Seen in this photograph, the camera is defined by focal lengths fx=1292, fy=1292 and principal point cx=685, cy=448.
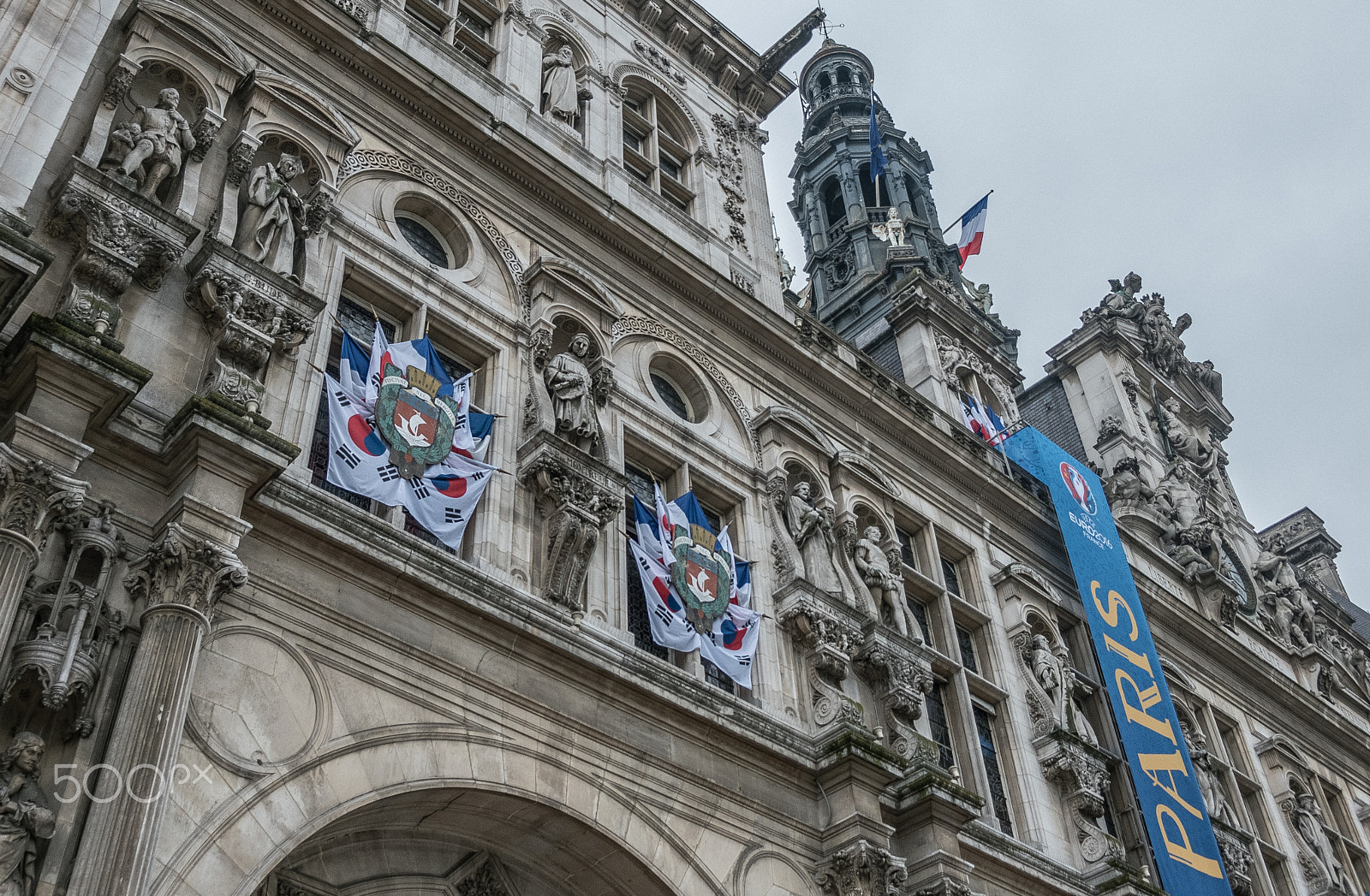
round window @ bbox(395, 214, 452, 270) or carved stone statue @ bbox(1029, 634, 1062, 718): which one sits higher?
round window @ bbox(395, 214, 452, 270)

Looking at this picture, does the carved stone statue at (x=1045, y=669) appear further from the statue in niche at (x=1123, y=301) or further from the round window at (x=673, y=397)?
the statue in niche at (x=1123, y=301)

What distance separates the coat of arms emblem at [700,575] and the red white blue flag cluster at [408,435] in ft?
10.3

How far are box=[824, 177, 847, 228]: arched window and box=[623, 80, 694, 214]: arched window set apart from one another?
24193 millimetres

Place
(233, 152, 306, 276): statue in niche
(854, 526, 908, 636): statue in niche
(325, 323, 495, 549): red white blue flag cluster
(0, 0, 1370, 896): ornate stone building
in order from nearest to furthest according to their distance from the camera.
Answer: (0, 0, 1370, 896): ornate stone building < (325, 323, 495, 549): red white blue flag cluster < (233, 152, 306, 276): statue in niche < (854, 526, 908, 636): statue in niche

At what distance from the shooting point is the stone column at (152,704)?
960 cm

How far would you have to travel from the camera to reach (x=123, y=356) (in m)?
12.1

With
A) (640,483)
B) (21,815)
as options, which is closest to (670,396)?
(640,483)

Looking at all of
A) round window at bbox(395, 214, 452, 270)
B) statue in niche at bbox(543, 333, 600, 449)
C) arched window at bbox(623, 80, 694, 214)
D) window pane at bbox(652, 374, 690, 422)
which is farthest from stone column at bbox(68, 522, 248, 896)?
arched window at bbox(623, 80, 694, 214)

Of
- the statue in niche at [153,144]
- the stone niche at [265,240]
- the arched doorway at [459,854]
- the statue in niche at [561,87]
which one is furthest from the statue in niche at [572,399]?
the statue in niche at [561,87]

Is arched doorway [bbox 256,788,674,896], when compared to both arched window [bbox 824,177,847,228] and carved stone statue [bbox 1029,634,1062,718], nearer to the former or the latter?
carved stone statue [bbox 1029,634,1062,718]

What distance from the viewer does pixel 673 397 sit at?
20.5 m

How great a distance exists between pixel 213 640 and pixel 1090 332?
3207cm

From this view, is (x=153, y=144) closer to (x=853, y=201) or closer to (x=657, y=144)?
(x=657, y=144)

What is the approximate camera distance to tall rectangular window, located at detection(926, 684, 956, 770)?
2022 cm
